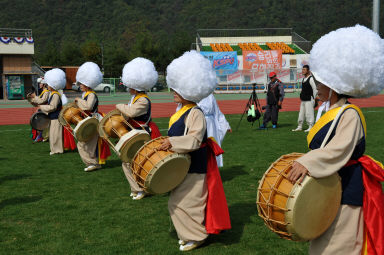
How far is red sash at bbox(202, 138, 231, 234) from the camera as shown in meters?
4.68

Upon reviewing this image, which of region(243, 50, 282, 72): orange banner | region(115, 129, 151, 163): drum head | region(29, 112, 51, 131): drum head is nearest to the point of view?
region(115, 129, 151, 163): drum head

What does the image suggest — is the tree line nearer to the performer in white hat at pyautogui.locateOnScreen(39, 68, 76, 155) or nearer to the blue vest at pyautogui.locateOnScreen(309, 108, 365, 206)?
the performer in white hat at pyautogui.locateOnScreen(39, 68, 76, 155)

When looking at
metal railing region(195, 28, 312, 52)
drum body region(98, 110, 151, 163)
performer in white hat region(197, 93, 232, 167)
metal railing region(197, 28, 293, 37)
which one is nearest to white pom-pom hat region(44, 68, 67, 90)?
performer in white hat region(197, 93, 232, 167)

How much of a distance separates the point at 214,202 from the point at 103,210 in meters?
2.23

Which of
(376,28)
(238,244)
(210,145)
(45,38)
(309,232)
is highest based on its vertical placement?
(45,38)

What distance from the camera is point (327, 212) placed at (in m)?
2.96

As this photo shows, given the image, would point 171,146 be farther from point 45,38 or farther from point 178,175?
point 45,38

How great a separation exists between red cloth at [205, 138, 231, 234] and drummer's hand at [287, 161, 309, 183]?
6.04ft

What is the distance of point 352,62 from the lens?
9.53 feet

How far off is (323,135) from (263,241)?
223 cm

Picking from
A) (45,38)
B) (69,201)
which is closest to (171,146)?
(69,201)

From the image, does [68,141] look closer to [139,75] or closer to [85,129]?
[85,129]

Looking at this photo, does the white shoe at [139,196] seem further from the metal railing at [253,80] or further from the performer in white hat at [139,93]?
the metal railing at [253,80]

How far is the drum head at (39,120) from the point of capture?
11.0 metres
